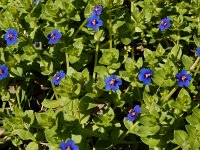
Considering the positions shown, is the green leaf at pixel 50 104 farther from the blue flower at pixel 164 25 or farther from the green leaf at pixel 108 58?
the blue flower at pixel 164 25

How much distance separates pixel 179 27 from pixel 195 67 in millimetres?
795

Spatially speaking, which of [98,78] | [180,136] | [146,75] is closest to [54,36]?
[98,78]

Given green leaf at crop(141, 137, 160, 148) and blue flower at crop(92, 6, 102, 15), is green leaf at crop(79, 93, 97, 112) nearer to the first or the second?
green leaf at crop(141, 137, 160, 148)

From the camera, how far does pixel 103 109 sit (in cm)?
480

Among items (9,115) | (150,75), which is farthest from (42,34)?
(150,75)

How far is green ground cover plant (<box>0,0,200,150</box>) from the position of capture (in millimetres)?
4094

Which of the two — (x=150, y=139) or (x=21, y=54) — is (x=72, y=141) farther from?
(x=21, y=54)

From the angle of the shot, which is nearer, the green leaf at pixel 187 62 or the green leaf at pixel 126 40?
the green leaf at pixel 187 62

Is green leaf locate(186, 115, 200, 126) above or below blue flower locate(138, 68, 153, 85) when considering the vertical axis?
below

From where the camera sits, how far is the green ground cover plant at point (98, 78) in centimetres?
409

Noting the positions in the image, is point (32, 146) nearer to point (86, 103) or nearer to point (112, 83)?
point (86, 103)

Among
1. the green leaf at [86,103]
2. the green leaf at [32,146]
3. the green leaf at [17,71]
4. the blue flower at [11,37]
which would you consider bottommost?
the green leaf at [32,146]

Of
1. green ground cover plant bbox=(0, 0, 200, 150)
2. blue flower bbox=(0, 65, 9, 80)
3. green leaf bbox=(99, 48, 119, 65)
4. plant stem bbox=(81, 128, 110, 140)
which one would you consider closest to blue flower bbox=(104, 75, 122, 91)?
green ground cover plant bbox=(0, 0, 200, 150)

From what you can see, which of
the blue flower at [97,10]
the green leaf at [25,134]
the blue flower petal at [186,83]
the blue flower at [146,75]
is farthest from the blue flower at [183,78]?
the green leaf at [25,134]
